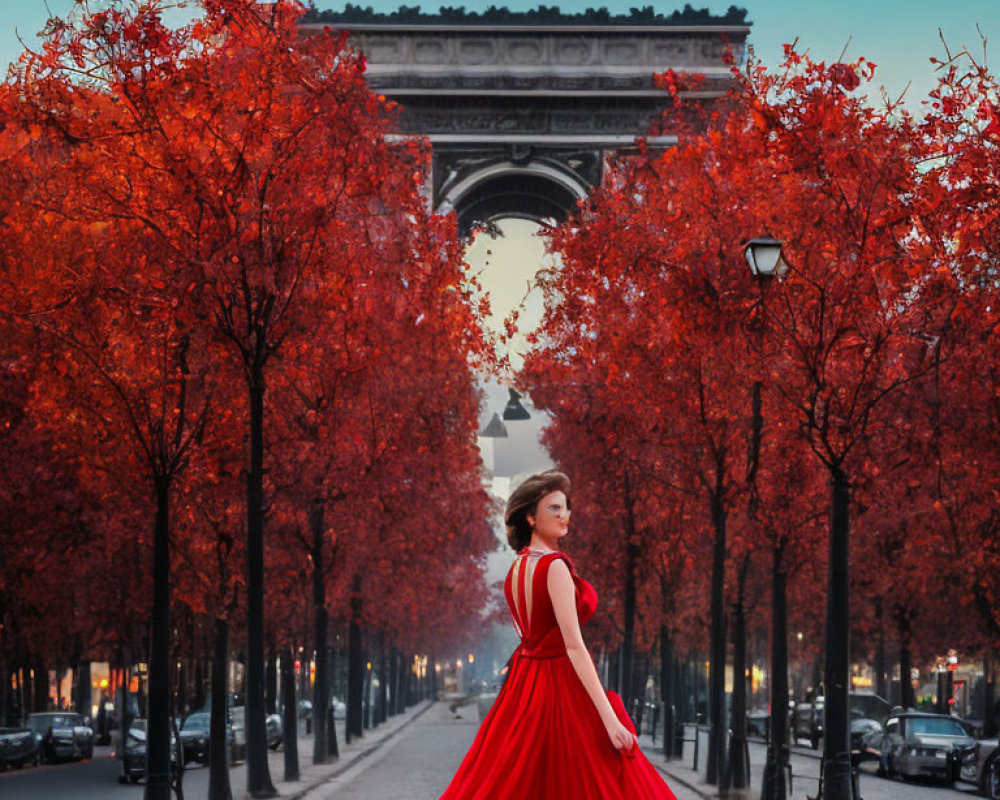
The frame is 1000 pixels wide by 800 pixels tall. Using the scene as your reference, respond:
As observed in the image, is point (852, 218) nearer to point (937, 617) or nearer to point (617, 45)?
point (937, 617)

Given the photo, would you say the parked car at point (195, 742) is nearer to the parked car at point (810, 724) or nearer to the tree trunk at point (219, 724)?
the tree trunk at point (219, 724)

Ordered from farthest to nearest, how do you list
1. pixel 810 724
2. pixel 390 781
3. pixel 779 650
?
pixel 810 724
pixel 390 781
pixel 779 650

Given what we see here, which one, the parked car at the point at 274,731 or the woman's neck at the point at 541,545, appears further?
the parked car at the point at 274,731

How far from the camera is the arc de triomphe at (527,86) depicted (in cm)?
7381

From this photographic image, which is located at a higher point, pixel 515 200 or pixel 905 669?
pixel 515 200

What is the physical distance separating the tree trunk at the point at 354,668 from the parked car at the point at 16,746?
1012 cm

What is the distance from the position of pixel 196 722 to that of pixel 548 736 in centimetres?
4334

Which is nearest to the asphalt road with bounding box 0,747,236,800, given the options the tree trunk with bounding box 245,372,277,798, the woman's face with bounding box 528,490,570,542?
the tree trunk with bounding box 245,372,277,798

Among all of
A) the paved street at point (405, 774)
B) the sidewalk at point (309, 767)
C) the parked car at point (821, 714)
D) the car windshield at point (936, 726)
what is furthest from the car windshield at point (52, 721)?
the car windshield at point (936, 726)

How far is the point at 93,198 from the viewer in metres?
24.2

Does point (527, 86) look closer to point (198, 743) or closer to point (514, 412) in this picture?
point (198, 743)

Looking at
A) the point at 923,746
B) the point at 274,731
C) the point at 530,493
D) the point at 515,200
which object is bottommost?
the point at 274,731

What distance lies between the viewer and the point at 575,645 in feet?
27.1

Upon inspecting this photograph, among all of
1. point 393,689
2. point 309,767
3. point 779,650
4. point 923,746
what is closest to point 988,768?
point 779,650
